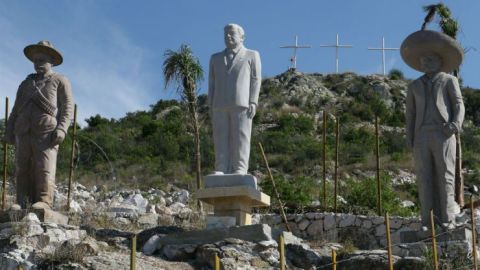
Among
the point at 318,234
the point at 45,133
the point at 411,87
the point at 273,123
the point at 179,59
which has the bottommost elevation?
the point at 318,234

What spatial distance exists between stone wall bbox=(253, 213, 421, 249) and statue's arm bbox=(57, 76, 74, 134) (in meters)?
3.87

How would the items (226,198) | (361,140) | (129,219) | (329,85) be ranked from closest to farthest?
(226,198) < (129,219) < (361,140) < (329,85)

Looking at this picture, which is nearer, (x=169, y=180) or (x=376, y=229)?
(x=376, y=229)

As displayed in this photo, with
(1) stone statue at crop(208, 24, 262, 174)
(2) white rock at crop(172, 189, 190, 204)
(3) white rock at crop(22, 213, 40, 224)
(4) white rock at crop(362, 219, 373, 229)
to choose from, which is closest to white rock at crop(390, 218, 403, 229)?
(4) white rock at crop(362, 219, 373, 229)

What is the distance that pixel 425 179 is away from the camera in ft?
37.8

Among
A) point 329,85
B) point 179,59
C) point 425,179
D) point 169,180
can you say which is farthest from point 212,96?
point 329,85

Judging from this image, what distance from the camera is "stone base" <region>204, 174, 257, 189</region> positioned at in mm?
11242

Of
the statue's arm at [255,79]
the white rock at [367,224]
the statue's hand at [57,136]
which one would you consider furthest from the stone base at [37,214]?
the white rock at [367,224]

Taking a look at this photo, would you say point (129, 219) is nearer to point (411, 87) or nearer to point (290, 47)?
point (411, 87)

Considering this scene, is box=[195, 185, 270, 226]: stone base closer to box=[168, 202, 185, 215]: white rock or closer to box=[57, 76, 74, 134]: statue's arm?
box=[57, 76, 74, 134]: statue's arm

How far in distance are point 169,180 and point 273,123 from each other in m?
12.8

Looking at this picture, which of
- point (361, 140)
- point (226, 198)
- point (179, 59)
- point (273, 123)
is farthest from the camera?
point (273, 123)

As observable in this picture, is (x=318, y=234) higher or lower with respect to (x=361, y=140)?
lower

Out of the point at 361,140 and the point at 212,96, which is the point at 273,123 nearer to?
the point at 361,140
